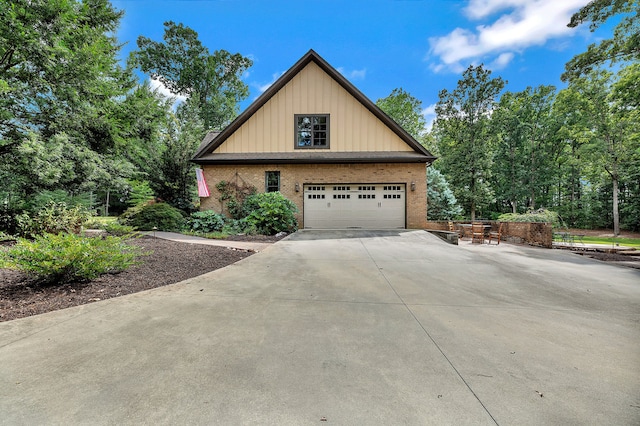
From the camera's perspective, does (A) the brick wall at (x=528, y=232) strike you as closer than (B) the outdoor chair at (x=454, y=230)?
Yes

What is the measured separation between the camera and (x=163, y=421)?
1.55 m

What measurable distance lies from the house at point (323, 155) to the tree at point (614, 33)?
6.95m

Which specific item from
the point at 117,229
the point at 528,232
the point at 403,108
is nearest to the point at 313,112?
the point at 117,229

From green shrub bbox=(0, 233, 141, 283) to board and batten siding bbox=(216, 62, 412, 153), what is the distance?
1030 cm

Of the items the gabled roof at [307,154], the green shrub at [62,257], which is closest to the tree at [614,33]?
the gabled roof at [307,154]

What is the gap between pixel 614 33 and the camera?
33.3 ft

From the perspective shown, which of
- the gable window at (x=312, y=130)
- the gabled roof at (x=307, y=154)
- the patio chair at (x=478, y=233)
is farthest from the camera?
the gable window at (x=312, y=130)

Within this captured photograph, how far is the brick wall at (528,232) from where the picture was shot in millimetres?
10172

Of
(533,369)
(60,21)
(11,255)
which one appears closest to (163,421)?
(533,369)

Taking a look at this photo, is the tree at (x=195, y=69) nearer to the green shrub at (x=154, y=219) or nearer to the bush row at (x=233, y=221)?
the green shrub at (x=154, y=219)

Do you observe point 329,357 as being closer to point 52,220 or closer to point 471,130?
point 52,220

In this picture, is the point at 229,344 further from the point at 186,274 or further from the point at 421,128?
the point at 421,128

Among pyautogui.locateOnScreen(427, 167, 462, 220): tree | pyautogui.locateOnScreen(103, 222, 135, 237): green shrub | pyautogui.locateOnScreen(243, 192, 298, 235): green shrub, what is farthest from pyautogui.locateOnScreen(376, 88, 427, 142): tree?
pyautogui.locateOnScreen(103, 222, 135, 237): green shrub

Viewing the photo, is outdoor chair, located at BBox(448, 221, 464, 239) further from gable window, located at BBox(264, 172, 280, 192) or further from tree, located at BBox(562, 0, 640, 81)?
gable window, located at BBox(264, 172, 280, 192)
